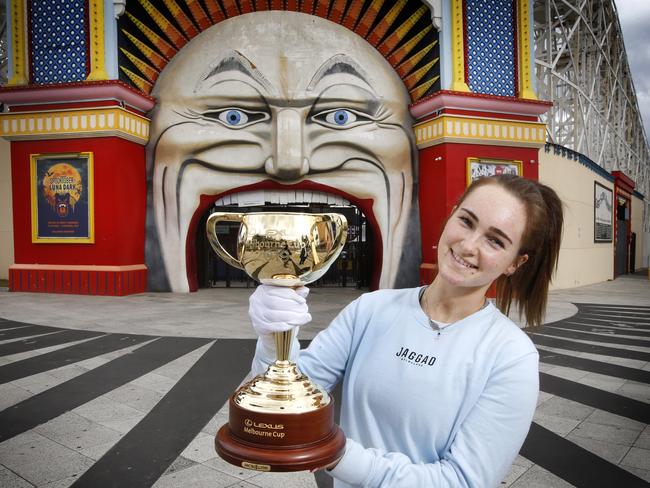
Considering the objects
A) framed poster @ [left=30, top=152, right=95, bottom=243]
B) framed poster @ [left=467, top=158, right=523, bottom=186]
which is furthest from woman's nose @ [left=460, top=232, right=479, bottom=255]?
framed poster @ [left=30, top=152, right=95, bottom=243]

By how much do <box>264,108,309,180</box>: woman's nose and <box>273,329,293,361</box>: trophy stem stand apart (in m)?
9.11

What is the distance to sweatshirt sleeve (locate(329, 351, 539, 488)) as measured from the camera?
1154mm

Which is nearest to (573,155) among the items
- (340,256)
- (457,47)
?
(457,47)

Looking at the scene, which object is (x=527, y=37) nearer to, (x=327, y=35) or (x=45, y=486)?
(x=327, y=35)

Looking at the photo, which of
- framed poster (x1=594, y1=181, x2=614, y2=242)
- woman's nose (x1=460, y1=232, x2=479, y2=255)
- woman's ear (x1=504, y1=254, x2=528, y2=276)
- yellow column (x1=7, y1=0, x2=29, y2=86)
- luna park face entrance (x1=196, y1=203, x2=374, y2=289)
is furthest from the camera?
framed poster (x1=594, y1=181, x2=614, y2=242)

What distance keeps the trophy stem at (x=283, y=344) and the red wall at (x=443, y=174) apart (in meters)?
8.76

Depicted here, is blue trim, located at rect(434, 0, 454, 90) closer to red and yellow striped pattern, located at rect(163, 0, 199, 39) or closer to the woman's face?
red and yellow striped pattern, located at rect(163, 0, 199, 39)

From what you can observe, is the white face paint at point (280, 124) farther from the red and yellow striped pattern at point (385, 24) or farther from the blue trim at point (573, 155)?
the blue trim at point (573, 155)

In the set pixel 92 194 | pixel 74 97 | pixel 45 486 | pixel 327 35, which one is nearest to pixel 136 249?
pixel 92 194

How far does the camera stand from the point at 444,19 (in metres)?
10.3

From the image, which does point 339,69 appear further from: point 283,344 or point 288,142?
point 283,344

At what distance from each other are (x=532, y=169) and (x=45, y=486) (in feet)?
34.9

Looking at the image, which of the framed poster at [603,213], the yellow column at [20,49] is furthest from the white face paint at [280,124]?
the framed poster at [603,213]

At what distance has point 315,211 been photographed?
42.0 ft
